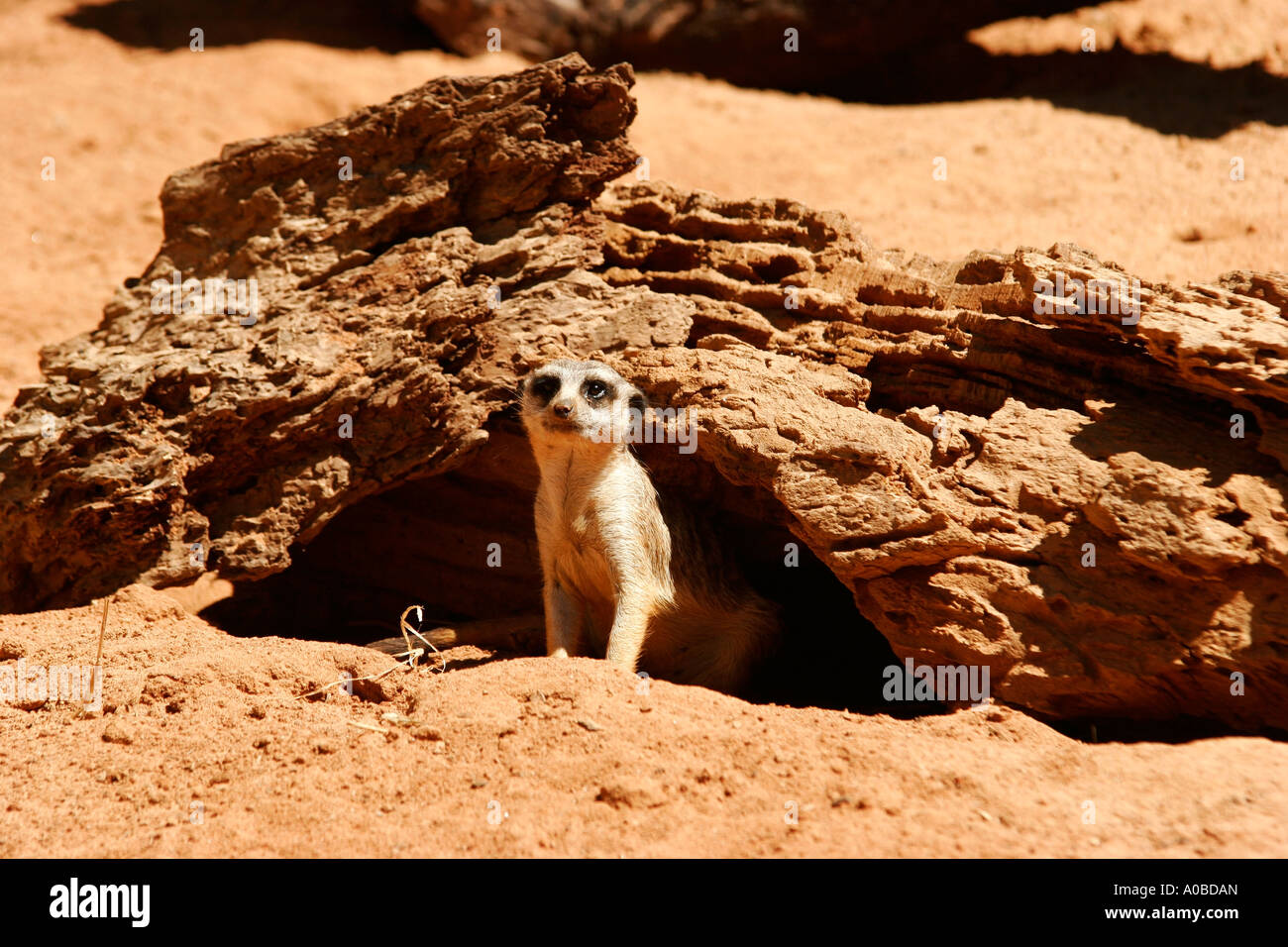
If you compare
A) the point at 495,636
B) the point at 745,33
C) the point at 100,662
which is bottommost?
the point at 495,636

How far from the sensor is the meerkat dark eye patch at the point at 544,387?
4527 millimetres

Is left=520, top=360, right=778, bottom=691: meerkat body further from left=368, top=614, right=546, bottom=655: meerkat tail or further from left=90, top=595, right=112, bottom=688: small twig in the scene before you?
left=90, top=595, right=112, bottom=688: small twig

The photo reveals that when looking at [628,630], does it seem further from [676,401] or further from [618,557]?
[676,401]

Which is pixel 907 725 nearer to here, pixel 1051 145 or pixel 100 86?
pixel 1051 145

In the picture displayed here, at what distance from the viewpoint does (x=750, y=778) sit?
3.04 metres

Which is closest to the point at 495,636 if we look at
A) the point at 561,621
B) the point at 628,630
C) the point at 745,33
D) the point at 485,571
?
the point at 561,621

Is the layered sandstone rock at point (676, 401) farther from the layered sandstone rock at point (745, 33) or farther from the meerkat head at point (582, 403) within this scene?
the layered sandstone rock at point (745, 33)

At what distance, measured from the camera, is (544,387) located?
456 cm

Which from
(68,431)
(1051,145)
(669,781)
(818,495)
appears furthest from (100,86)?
(669,781)

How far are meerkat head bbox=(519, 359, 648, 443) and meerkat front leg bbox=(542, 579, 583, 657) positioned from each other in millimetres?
760

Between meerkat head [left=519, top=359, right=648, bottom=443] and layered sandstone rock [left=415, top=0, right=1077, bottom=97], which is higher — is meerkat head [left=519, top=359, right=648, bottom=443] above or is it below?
below

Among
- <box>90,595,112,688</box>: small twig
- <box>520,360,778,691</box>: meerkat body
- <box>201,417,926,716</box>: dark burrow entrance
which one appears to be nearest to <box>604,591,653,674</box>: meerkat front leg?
<box>520,360,778,691</box>: meerkat body

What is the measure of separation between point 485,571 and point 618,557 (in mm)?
1612

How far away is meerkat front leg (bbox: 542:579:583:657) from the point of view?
15.4ft
